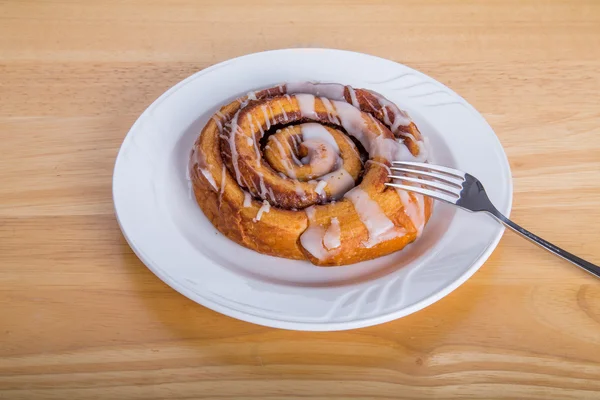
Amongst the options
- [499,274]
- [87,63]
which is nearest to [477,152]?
[499,274]

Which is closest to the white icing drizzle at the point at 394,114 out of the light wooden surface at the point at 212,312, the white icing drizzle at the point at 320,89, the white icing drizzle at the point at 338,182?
the white icing drizzle at the point at 320,89

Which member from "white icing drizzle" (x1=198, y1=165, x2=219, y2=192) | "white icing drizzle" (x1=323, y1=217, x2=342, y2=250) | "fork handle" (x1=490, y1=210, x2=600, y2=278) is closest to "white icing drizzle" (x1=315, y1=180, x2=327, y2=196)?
"white icing drizzle" (x1=323, y1=217, x2=342, y2=250)

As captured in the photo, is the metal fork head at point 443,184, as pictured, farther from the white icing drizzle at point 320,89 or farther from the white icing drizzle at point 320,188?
the white icing drizzle at point 320,89

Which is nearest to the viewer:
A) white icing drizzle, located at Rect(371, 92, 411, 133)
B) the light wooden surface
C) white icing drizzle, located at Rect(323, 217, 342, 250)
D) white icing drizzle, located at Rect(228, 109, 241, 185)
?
the light wooden surface

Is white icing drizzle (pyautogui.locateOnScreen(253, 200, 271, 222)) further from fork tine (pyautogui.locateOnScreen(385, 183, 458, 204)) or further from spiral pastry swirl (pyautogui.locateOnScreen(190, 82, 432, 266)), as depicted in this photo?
fork tine (pyautogui.locateOnScreen(385, 183, 458, 204))

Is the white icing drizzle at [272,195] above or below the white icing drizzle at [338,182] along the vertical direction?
below

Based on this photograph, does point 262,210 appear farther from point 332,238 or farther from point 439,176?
point 439,176
